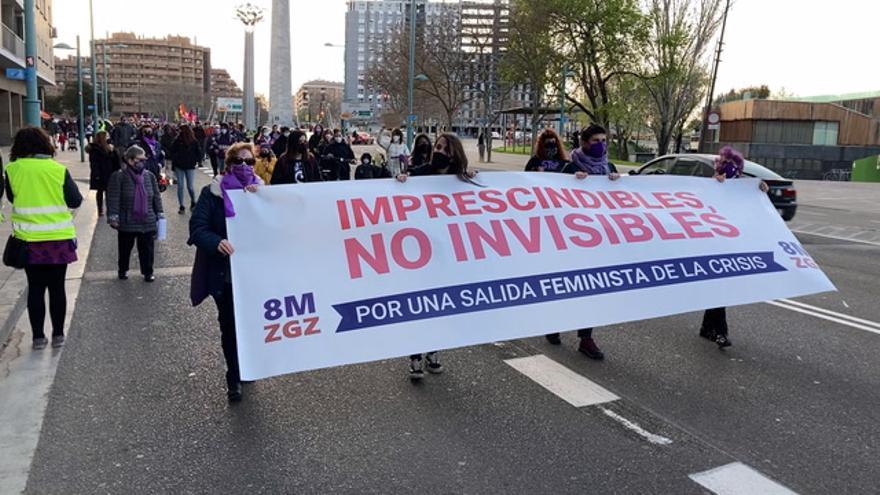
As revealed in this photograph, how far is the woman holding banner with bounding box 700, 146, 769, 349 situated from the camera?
6.20 m

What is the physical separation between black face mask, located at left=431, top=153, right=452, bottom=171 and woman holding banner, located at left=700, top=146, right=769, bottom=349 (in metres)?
2.59

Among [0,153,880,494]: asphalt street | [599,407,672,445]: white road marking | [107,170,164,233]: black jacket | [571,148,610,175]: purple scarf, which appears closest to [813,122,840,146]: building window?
[0,153,880,494]: asphalt street

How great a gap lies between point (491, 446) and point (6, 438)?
2857 millimetres

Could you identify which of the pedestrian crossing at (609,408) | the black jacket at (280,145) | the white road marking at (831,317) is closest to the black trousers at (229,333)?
the pedestrian crossing at (609,408)

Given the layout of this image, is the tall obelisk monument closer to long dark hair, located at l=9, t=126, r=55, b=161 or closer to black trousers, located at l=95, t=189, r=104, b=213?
black trousers, located at l=95, t=189, r=104, b=213

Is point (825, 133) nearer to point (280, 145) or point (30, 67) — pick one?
point (280, 145)

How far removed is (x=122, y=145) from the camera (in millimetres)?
18109

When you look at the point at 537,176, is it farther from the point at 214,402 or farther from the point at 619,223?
the point at 214,402

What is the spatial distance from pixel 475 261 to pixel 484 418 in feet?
3.58

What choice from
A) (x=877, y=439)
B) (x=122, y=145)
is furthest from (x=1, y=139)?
(x=877, y=439)

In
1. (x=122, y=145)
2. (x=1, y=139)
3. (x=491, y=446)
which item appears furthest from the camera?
(x=1, y=139)

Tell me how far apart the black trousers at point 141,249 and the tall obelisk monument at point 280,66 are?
1552 inches

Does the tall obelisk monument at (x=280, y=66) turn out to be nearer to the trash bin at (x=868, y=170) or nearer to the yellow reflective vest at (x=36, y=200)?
the trash bin at (x=868, y=170)

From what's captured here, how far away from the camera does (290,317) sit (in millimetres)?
4391
